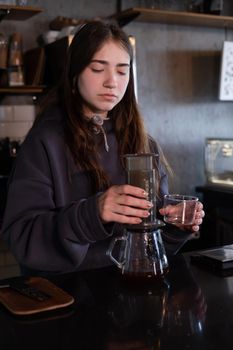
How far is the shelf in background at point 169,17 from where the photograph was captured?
317 centimetres

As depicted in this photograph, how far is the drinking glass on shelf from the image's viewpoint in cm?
115

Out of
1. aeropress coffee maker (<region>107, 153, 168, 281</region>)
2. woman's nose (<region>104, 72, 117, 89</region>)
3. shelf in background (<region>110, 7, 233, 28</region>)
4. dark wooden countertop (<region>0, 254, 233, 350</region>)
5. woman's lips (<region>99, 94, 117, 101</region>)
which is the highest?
shelf in background (<region>110, 7, 233, 28</region>)

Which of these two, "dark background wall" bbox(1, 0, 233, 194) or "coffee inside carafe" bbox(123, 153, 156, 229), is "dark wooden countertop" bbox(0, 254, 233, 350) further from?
"dark background wall" bbox(1, 0, 233, 194)

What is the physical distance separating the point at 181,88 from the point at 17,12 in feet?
4.48

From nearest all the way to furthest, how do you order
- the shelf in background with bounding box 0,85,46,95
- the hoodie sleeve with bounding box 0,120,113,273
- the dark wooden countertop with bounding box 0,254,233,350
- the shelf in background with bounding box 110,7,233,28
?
1. the dark wooden countertop with bounding box 0,254,233,350
2. the hoodie sleeve with bounding box 0,120,113,273
3. the shelf in background with bounding box 0,85,46,95
4. the shelf in background with bounding box 110,7,233,28

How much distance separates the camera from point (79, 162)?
1396 millimetres

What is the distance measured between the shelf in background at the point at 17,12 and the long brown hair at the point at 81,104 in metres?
1.36

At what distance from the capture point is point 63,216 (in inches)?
44.1

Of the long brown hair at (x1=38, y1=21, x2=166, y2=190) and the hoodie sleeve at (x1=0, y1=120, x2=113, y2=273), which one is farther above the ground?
the long brown hair at (x1=38, y1=21, x2=166, y2=190)

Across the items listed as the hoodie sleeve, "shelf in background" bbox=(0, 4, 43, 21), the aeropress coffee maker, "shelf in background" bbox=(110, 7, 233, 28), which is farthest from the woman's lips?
"shelf in background" bbox=(110, 7, 233, 28)

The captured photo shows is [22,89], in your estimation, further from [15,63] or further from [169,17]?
[169,17]

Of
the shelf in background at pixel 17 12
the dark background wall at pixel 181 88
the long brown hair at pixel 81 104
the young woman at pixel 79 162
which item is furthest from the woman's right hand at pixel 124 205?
the dark background wall at pixel 181 88

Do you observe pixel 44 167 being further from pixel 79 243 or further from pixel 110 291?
pixel 110 291

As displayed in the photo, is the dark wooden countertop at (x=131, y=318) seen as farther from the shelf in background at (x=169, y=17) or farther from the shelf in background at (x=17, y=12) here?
the shelf in background at (x=169, y=17)
